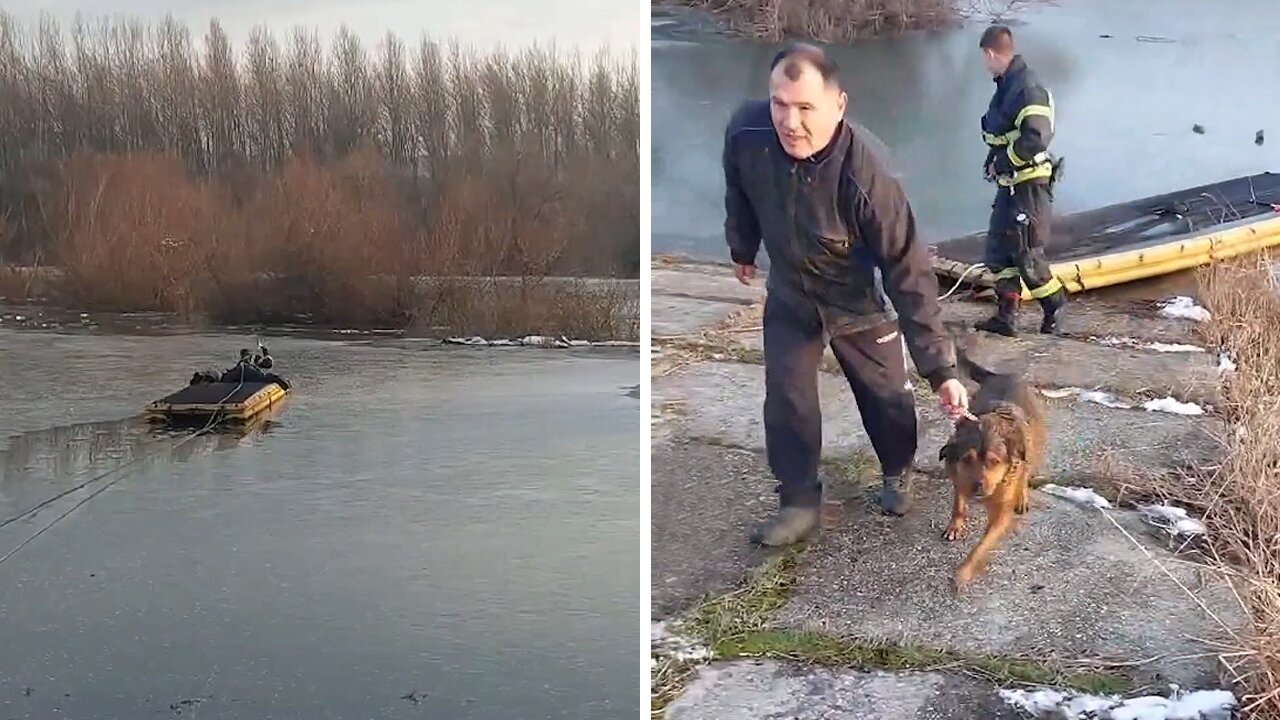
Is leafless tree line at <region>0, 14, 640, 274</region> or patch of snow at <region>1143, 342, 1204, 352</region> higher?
leafless tree line at <region>0, 14, 640, 274</region>

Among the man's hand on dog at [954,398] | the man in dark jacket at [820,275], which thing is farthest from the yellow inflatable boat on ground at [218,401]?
the man's hand on dog at [954,398]

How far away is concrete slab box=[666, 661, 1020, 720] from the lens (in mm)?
2768

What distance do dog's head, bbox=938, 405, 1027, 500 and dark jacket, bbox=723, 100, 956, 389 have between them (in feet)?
0.55

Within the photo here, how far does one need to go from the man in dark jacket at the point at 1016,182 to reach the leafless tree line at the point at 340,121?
1.08 meters

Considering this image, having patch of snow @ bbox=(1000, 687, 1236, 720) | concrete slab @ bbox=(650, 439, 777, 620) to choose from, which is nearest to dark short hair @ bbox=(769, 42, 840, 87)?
concrete slab @ bbox=(650, 439, 777, 620)

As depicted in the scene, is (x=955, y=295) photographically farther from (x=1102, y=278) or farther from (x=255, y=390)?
(x=255, y=390)

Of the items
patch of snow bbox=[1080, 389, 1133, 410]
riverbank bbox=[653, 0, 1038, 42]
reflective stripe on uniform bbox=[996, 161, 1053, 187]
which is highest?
riverbank bbox=[653, 0, 1038, 42]

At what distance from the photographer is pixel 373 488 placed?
3283 millimetres

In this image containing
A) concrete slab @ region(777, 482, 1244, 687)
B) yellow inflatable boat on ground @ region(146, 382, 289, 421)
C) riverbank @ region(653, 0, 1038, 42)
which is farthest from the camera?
yellow inflatable boat on ground @ region(146, 382, 289, 421)

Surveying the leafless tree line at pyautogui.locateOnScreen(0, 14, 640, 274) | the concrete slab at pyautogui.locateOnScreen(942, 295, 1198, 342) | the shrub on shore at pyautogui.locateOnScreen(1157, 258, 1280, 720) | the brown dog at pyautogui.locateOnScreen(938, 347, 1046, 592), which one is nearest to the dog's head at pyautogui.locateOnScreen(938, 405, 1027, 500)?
the brown dog at pyautogui.locateOnScreen(938, 347, 1046, 592)

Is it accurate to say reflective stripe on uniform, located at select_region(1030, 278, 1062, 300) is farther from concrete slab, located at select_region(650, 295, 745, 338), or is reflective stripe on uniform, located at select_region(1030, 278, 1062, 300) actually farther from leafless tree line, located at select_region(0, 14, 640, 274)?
leafless tree line, located at select_region(0, 14, 640, 274)

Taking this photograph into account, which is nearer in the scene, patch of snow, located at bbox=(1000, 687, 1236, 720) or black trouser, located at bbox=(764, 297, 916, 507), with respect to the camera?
patch of snow, located at bbox=(1000, 687, 1236, 720)

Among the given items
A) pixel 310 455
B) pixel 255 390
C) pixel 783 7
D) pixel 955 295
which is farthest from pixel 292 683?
pixel 783 7

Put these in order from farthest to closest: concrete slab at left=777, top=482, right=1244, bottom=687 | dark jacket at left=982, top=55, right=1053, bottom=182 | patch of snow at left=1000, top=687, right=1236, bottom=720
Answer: dark jacket at left=982, top=55, right=1053, bottom=182 < concrete slab at left=777, top=482, right=1244, bottom=687 < patch of snow at left=1000, top=687, right=1236, bottom=720
